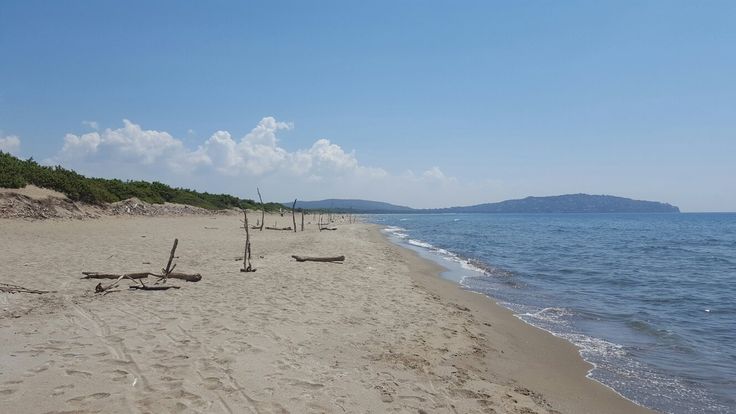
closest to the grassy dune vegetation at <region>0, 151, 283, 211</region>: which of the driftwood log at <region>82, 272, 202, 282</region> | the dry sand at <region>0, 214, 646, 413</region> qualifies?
the dry sand at <region>0, 214, 646, 413</region>

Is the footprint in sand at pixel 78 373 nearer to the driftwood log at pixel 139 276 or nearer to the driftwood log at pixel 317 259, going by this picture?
the driftwood log at pixel 139 276

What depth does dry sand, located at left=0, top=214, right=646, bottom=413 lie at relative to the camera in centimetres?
519

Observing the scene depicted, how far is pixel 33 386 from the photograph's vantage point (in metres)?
5.02

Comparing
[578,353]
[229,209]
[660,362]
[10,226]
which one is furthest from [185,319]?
[229,209]

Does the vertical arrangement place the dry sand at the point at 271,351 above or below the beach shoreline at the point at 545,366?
above

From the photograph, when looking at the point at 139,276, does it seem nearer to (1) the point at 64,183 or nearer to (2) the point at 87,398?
(2) the point at 87,398

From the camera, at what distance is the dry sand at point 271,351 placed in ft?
17.0

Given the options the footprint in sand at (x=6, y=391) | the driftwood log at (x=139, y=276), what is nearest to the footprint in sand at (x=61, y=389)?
the footprint in sand at (x=6, y=391)

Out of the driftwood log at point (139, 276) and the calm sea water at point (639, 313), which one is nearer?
the calm sea water at point (639, 313)

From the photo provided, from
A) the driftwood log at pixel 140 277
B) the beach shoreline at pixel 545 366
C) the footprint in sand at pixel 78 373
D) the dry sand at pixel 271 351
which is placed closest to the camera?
the dry sand at pixel 271 351

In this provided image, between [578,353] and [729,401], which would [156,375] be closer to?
[578,353]

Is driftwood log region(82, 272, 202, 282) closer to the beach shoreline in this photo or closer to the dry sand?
the dry sand

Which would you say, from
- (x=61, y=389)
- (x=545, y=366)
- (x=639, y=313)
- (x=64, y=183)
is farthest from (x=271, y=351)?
(x=64, y=183)

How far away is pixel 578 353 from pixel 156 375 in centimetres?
746
